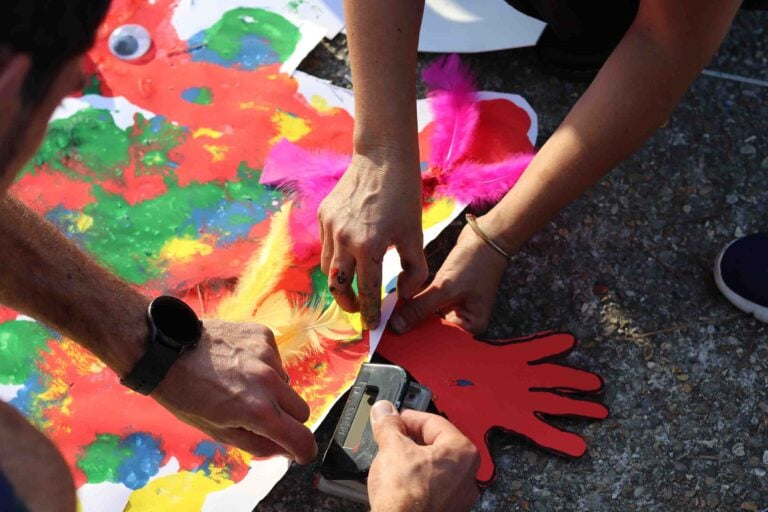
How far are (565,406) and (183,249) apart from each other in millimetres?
952

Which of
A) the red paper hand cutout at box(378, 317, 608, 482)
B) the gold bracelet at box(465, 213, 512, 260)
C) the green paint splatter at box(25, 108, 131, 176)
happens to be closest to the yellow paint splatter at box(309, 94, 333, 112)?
the green paint splatter at box(25, 108, 131, 176)

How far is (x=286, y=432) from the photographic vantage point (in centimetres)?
146

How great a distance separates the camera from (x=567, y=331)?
6.29 ft

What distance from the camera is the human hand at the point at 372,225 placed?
1663 mm

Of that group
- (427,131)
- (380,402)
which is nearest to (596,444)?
(380,402)

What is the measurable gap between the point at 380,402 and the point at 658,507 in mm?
659

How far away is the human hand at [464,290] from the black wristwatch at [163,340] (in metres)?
0.51

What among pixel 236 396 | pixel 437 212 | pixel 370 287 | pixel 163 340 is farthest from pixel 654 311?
pixel 163 340

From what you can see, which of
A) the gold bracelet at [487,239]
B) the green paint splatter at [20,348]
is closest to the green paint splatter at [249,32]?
the gold bracelet at [487,239]

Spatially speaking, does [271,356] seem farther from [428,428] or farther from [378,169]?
[378,169]

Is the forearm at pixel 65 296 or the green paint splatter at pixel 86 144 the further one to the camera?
the green paint splatter at pixel 86 144

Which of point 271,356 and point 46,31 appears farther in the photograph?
point 271,356

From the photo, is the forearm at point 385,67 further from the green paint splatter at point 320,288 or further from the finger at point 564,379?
the finger at point 564,379

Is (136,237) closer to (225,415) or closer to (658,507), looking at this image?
(225,415)
